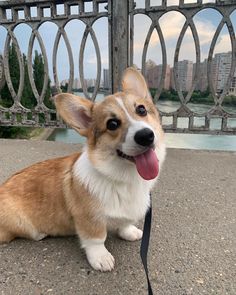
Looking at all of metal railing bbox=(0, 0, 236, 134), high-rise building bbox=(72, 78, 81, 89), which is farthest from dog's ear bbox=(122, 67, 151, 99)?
high-rise building bbox=(72, 78, 81, 89)

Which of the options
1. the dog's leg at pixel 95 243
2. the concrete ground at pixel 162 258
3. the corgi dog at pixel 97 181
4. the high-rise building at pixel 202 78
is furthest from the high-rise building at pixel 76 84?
the dog's leg at pixel 95 243

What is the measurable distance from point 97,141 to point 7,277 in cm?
90

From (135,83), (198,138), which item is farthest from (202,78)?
(135,83)

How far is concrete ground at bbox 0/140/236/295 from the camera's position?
1.50m

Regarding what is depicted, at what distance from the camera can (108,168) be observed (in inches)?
62.2

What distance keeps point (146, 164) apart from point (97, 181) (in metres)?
0.31

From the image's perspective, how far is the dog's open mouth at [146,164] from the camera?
1494 mm

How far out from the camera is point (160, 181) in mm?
2863

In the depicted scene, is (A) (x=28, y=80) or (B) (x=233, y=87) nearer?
(B) (x=233, y=87)

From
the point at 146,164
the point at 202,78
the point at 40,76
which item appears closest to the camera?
the point at 146,164

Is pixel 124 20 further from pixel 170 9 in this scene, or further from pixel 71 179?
pixel 71 179

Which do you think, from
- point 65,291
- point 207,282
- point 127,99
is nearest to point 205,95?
point 127,99

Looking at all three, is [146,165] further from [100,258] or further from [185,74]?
[185,74]

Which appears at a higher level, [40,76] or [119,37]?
[119,37]
